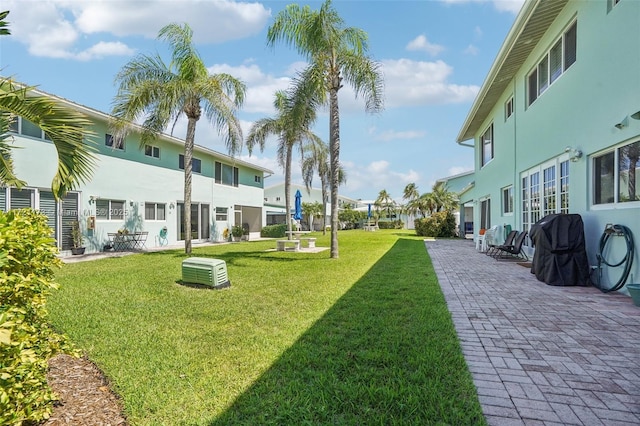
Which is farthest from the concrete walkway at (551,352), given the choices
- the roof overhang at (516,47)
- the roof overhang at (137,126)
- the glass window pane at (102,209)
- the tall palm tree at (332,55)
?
the glass window pane at (102,209)

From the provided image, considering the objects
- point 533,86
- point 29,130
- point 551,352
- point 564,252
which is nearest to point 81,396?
point 551,352

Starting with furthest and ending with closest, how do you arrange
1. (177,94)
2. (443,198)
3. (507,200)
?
(443,198) < (507,200) < (177,94)

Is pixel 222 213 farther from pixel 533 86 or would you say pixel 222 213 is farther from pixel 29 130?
pixel 533 86

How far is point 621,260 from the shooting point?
5.91 meters

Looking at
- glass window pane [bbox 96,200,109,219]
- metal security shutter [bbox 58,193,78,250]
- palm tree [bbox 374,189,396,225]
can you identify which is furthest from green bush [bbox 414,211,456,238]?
palm tree [bbox 374,189,396,225]

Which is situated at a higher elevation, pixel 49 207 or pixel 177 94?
pixel 177 94

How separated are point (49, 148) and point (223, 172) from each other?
426 inches

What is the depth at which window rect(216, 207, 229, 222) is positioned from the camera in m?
21.6

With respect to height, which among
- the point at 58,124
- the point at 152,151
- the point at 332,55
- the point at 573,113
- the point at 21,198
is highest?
the point at 332,55

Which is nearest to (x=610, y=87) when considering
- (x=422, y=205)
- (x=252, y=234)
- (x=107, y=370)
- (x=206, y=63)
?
(x=107, y=370)

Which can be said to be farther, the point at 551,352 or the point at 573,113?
the point at 573,113

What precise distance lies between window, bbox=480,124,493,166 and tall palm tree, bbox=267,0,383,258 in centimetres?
731

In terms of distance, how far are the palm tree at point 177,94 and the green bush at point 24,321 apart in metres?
11.1

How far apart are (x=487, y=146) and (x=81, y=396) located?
59.9 ft
